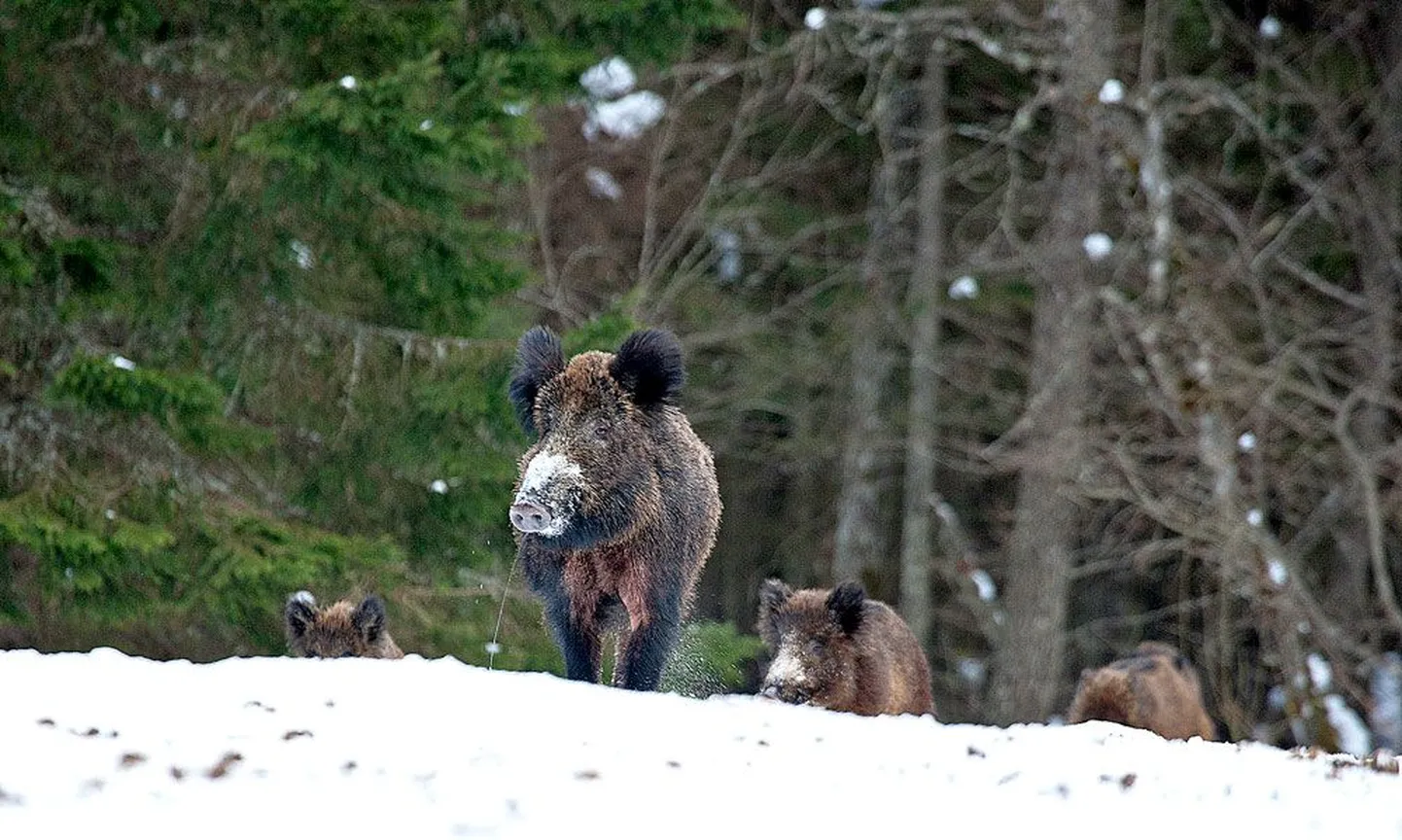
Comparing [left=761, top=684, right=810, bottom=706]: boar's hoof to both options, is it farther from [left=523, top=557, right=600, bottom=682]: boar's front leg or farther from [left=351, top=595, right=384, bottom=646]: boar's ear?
[left=351, top=595, right=384, bottom=646]: boar's ear

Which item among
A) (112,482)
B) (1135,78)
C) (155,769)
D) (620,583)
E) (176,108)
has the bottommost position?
(155,769)

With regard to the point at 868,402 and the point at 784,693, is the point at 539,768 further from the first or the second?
the point at 868,402

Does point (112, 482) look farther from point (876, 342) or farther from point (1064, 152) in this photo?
point (876, 342)

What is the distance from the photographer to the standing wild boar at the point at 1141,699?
10.4 m

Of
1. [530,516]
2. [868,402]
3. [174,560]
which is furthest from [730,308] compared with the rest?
[530,516]

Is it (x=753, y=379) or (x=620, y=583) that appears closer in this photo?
(x=620, y=583)

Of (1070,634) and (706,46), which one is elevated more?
(706,46)

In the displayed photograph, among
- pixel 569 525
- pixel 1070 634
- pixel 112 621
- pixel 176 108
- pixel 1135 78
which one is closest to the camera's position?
pixel 569 525

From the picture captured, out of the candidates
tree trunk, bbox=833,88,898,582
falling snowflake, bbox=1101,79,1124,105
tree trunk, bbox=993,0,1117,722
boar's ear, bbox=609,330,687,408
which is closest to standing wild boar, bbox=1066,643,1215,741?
boar's ear, bbox=609,330,687,408

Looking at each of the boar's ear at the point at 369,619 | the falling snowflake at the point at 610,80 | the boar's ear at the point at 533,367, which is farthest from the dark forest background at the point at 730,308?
the boar's ear at the point at 369,619

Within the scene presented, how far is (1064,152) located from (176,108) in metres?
10.4

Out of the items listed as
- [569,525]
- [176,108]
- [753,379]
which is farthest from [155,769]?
[753,379]

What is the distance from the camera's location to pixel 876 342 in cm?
2395

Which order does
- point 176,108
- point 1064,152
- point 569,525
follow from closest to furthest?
point 569,525
point 176,108
point 1064,152
